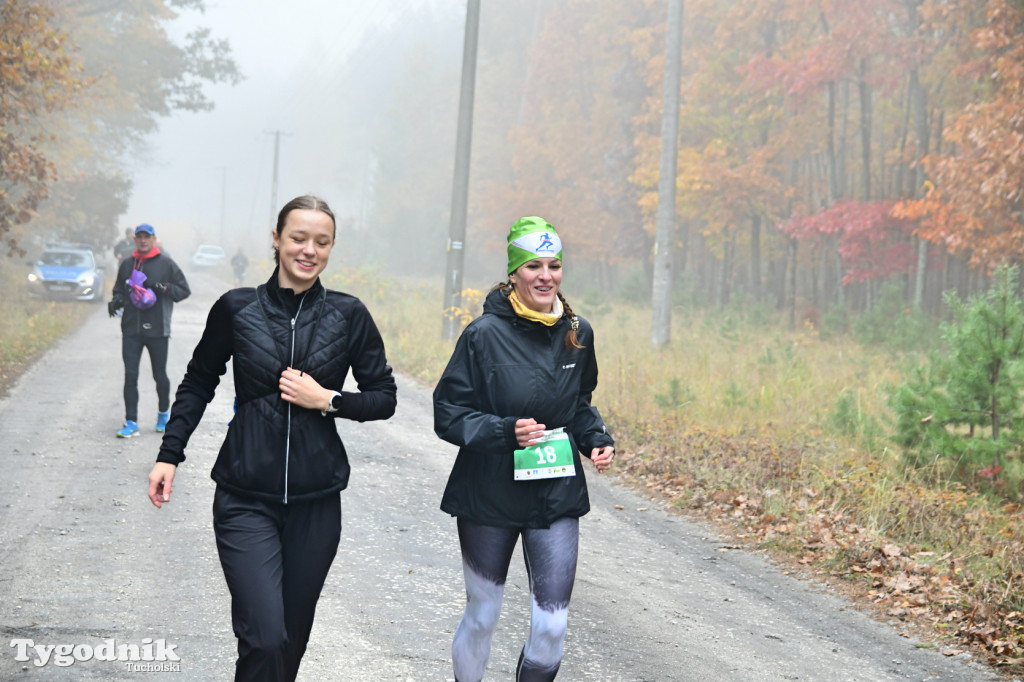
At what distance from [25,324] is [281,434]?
806 inches

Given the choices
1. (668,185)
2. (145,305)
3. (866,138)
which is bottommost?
(145,305)

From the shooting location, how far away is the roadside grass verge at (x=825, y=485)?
6.99 m

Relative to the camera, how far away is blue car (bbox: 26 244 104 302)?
31062 millimetres

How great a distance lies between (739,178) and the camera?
94.2 feet

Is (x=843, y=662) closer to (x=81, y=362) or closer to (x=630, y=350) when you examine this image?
(x=630, y=350)

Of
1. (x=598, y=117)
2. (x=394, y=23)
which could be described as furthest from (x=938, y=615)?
(x=394, y=23)

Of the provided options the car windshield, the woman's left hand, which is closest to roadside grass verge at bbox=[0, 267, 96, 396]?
the car windshield

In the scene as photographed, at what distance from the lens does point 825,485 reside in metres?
9.57

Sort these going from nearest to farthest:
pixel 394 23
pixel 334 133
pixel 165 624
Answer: pixel 165 624 < pixel 394 23 < pixel 334 133

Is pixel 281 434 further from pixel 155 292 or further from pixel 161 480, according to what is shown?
pixel 155 292

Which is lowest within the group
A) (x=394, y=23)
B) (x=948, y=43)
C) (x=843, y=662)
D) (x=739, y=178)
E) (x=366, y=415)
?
(x=843, y=662)

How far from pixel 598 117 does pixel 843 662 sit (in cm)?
4051

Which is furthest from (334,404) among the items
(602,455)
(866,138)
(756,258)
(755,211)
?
(756,258)

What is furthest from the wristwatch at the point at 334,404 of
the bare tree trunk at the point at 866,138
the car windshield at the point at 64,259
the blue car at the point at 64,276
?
the car windshield at the point at 64,259
